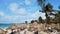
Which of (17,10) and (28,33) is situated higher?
(17,10)

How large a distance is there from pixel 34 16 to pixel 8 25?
2.56ft

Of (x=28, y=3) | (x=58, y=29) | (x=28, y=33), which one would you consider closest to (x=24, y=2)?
(x=28, y=3)

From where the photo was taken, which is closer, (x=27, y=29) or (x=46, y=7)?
(x=27, y=29)

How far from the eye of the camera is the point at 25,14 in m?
5.93

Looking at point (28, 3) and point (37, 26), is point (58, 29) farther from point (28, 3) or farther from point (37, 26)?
point (28, 3)

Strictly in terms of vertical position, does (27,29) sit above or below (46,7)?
below

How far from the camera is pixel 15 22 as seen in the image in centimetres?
589

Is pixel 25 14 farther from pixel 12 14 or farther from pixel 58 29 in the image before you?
pixel 58 29

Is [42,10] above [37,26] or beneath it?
above

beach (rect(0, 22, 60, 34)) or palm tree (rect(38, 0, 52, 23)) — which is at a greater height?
palm tree (rect(38, 0, 52, 23))

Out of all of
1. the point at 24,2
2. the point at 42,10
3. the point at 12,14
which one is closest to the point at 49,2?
the point at 42,10

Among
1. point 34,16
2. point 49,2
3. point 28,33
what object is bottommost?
point 28,33

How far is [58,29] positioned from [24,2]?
1281 mm

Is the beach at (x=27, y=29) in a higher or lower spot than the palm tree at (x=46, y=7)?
lower
